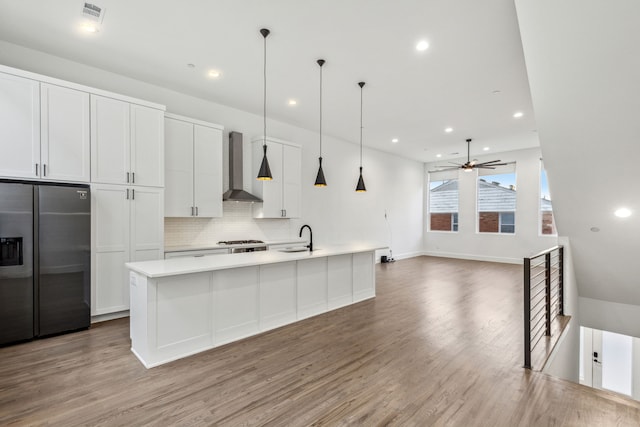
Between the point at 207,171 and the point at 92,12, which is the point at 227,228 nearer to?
the point at 207,171

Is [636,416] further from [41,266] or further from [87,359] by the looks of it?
[41,266]

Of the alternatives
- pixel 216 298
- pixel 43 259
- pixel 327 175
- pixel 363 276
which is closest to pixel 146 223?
pixel 43 259

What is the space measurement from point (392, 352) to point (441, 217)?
840 centimetres

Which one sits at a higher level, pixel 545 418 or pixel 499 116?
pixel 499 116

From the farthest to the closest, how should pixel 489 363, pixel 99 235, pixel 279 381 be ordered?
pixel 99 235 < pixel 489 363 < pixel 279 381

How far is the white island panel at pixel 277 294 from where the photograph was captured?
3.51 meters

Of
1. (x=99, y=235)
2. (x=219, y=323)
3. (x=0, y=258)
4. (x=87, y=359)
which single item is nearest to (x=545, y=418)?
(x=219, y=323)

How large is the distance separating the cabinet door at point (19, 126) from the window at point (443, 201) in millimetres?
10086

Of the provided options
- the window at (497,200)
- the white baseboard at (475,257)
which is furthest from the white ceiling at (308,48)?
the white baseboard at (475,257)

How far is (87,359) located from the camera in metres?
2.83

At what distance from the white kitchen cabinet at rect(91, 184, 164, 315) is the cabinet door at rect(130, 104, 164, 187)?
15 centimetres

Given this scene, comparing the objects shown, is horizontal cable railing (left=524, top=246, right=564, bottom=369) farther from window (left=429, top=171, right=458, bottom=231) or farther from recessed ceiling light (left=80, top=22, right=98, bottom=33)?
window (left=429, top=171, right=458, bottom=231)

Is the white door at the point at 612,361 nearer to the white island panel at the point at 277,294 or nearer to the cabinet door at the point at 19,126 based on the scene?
the white island panel at the point at 277,294

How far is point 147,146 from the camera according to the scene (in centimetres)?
410
